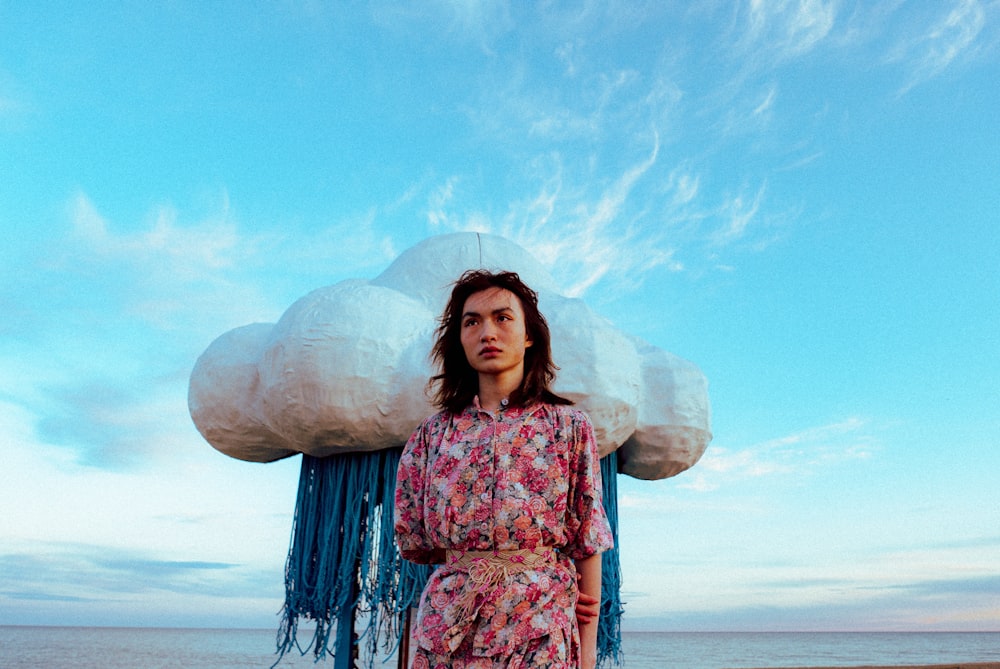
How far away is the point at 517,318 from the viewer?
1.75 metres

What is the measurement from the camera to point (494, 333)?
1.72m

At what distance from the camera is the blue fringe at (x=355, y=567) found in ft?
13.9

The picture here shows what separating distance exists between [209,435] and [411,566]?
1.35 meters

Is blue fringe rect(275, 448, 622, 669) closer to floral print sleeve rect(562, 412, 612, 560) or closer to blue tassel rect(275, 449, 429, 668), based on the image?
blue tassel rect(275, 449, 429, 668)

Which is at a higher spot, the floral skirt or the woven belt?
the woven belt

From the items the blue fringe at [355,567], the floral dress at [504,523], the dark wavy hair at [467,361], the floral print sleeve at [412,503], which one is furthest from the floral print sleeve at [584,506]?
the blue fringe at [355,567]

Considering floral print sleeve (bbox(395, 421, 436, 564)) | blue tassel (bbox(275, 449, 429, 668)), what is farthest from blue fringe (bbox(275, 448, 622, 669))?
floral print sleeve (bbox(395, 421, 436, 564))

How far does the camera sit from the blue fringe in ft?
13.9

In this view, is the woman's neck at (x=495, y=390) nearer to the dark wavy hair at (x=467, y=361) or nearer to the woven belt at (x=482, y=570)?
the dark wavy hair at (x=467, y=361)

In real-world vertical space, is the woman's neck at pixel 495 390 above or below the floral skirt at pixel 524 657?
above

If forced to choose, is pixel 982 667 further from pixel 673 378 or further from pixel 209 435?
pixel 209 435

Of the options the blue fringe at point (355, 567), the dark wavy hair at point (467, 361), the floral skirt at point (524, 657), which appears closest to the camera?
the floral skirt at point (524, 657)

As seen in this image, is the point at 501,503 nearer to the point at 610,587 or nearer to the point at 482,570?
the point at 482,570

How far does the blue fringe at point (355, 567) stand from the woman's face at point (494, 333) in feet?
8.47
